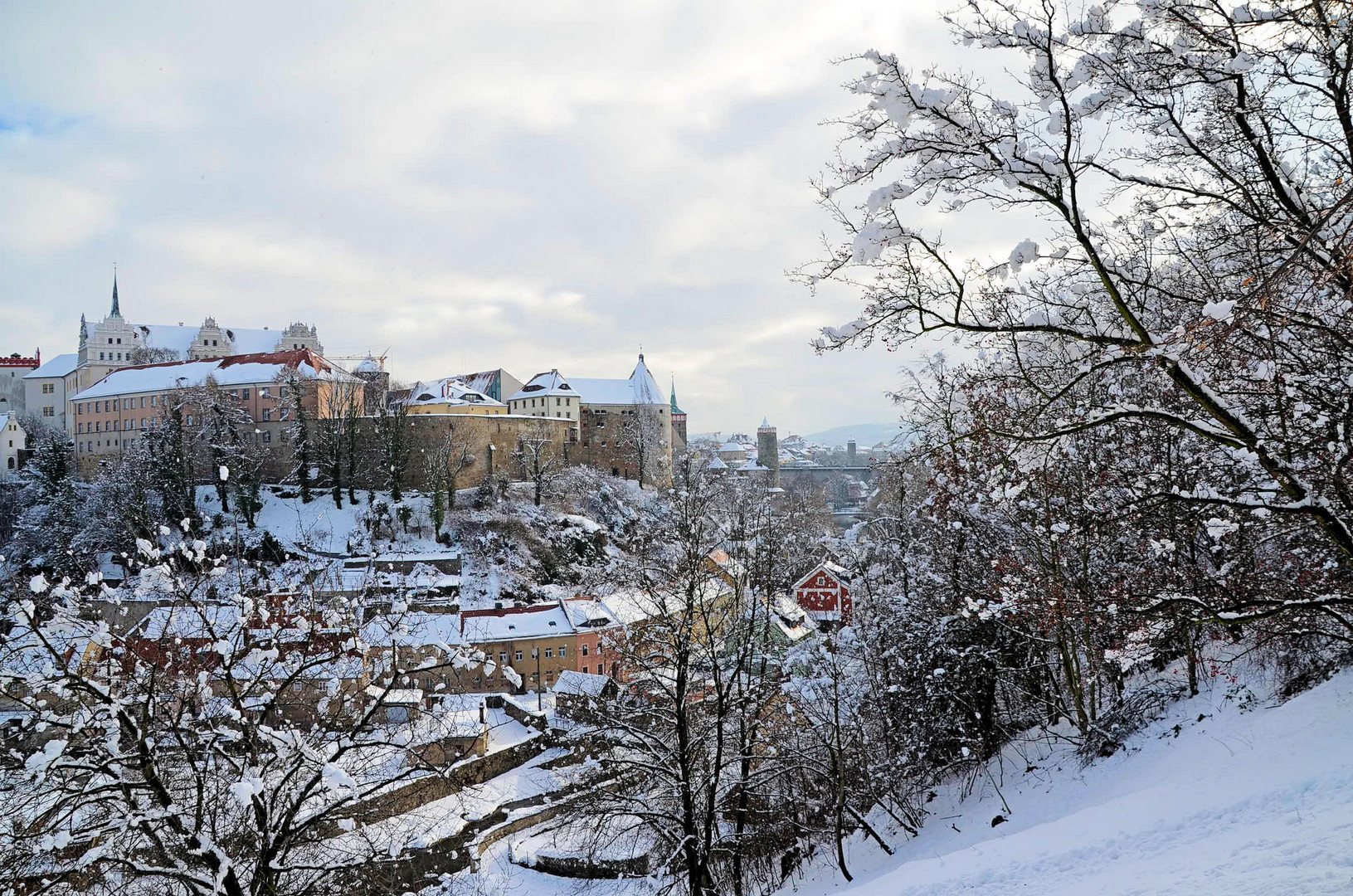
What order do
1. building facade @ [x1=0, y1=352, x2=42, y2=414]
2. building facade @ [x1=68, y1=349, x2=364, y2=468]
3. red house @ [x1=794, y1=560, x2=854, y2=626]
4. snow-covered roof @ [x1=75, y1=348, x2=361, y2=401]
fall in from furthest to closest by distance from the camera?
building facade @ [x1=0, y1=352, x2=42, y2=414] → snow-covered roof @ [x1=75, y1=348, x2=361, y2=401] → building facade @ [x1=68, y1=349, x2=364, y2=468] → red house @ [x1=794, y1=560, x2=854, y2=626]

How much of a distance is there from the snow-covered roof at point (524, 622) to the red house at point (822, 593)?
30.7 ft

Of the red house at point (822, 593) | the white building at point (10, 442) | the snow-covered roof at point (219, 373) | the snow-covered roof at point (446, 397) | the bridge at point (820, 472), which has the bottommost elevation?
the red house at point (822, 593)

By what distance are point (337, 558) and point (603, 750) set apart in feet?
95.8

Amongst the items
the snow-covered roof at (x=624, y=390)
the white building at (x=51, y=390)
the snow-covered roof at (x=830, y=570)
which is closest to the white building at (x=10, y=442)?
the white building at (x=51, y=390)

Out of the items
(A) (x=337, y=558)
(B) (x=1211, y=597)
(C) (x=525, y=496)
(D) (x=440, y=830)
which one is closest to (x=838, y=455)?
(C) (x=525, y=496)

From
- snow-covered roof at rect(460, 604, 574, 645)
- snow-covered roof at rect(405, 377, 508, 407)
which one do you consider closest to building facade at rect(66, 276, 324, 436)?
snow-covered roof at rect(405, 377, 508, 407)

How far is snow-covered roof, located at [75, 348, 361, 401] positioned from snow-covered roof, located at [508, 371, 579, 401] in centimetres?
1311

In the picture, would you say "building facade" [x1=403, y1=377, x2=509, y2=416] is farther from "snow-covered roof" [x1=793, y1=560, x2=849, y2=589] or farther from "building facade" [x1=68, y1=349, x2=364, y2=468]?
"snow-covered roof" [x1=793, y1=560, x2=849, y2=589]

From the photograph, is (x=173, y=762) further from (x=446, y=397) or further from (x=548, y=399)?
(x=548, y=399)

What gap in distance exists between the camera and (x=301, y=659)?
6.60 meters

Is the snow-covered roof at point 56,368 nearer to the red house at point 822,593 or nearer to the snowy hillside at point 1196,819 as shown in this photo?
the red house at point 822,593

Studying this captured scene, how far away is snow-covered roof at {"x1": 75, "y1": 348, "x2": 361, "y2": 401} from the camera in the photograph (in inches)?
1972

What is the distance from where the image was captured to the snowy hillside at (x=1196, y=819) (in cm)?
396

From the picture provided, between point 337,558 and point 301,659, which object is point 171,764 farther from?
point 337,558
